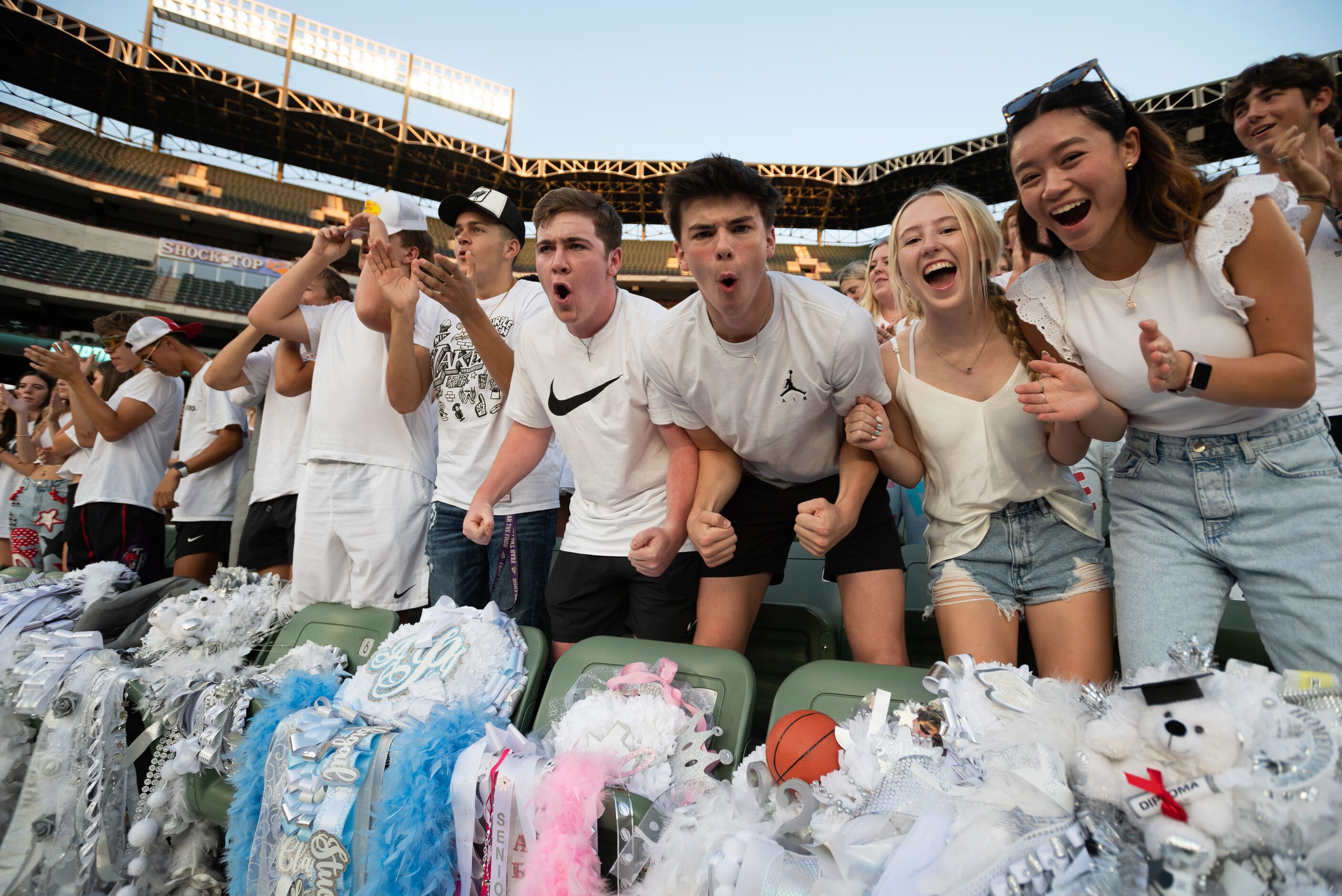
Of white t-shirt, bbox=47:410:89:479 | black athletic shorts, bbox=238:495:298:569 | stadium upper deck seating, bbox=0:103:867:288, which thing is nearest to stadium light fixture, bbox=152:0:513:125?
stadium upper deck seating, bbox=0:103:867:288

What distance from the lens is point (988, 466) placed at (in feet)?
6.15

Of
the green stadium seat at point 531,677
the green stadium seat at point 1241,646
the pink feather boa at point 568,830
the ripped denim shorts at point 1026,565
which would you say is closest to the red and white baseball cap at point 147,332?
the green stadium seat at point 531,677

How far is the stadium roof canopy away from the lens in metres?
18.4

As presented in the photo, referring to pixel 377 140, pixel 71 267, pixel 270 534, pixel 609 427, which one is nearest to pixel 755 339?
pixel 609 427

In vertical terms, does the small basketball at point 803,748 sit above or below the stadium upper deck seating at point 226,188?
below

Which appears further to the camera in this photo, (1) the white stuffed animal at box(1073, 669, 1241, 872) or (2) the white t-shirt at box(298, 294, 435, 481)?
(2) the white t-shirt at box(298, 294, 435, 481)

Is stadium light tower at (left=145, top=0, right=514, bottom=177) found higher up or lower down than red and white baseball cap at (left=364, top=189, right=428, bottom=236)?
higher up

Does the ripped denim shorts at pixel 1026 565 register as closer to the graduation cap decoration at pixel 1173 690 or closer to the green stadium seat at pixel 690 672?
the green stadium seat at pixel 690 672

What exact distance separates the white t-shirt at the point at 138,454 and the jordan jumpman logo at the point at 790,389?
162 inches

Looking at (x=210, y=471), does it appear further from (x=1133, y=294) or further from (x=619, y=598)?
(x=1133, y=294)

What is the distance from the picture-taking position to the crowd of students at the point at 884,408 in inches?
60.5

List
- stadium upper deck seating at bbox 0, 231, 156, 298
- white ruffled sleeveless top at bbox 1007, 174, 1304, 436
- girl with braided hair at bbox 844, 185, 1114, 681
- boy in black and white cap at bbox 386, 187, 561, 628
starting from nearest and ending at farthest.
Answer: white ruffled sleeveless top at bbox 1007, 174, 1304, 436 → girl with braided hair at bbox 844, 185, 1114, 681 → boy in black and white cap at bbox 386, 187, 561, 628 → stadium upper deck seating at bbox 0, 231, 156, 298

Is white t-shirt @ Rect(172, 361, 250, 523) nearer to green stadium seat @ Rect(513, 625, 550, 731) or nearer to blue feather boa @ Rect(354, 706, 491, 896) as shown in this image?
green stadium seat @ Rect(513, 625, 550, 731)

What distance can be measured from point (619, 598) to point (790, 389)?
2.97ft
